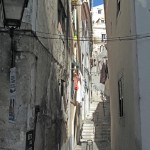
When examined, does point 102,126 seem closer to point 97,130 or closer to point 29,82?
point 97,130

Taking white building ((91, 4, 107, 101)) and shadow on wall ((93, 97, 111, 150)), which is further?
white building ((91, 4, 107, 101))

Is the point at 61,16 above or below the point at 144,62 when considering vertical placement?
above

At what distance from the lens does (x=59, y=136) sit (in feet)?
42.9

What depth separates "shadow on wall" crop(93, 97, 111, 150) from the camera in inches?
832

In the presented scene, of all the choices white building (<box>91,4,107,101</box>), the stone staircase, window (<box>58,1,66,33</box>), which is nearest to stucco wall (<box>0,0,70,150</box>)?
window (<box>58,1,66,33</box>)

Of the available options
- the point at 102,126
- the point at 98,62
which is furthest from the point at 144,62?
the point at 98,62

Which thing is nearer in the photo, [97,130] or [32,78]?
[32,78]

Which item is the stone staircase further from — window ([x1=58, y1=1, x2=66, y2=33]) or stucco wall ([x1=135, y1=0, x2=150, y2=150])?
stucco wall ([x1=135, y1=0, x2=150, y2=150])

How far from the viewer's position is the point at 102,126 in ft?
78.2

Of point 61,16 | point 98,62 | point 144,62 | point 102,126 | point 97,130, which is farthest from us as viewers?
point 98,62

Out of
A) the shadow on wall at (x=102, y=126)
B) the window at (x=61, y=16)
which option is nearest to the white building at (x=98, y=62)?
the shadow on wall at (x=102, y=126)

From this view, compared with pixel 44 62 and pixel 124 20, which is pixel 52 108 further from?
pixel 124 20

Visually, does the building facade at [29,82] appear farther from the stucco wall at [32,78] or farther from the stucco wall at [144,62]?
the stucco wall at [144,62]

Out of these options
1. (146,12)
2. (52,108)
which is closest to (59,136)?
(52,108)
